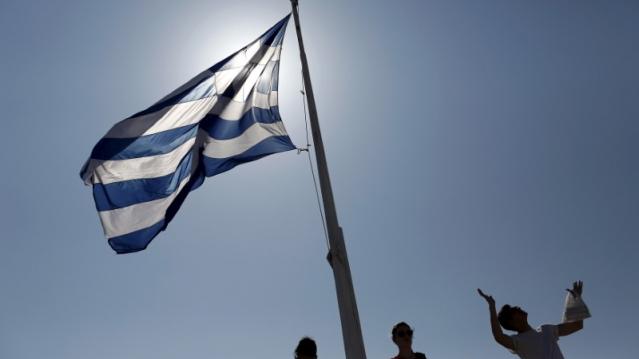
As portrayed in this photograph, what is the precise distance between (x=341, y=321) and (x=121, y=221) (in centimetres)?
427

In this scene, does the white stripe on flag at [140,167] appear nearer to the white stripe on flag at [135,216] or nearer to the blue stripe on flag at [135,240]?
the white stripe on flag at [135,216]

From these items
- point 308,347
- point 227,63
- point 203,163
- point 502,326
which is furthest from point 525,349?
point 227,63

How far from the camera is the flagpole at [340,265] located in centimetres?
552

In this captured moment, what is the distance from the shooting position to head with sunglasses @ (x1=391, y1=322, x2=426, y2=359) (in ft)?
18.4

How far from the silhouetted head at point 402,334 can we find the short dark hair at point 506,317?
3.71ft

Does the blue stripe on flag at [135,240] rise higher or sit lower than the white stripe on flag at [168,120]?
lower

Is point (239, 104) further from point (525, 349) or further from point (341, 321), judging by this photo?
point (525, 349)

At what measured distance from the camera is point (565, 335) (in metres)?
5.58

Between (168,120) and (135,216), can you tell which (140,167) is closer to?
(135,216)

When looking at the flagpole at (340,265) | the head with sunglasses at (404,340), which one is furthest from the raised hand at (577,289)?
the flagpole at (340,265)

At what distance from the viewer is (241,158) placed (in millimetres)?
7910

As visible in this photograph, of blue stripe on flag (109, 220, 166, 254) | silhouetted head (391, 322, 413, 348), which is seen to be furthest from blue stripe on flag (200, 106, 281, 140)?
silhouetted head (391, 322, 413, 348)

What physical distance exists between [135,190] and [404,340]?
5159 millimetres

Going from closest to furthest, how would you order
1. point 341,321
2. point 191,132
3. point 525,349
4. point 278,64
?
point 525,349 → point 341,321 → point 191,132 → point 278,64
